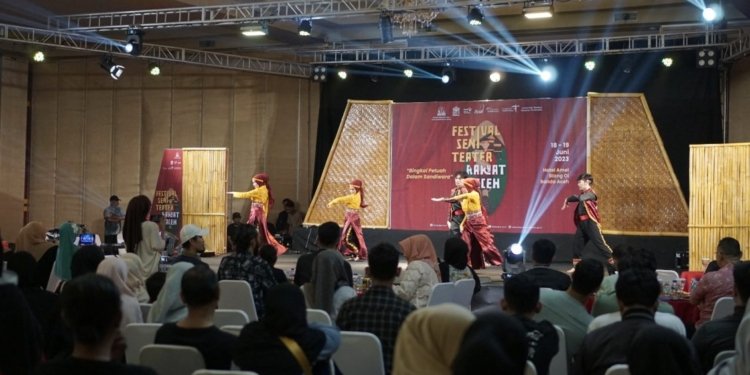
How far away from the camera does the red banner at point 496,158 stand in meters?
14.5

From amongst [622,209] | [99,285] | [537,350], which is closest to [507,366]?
[99,285]

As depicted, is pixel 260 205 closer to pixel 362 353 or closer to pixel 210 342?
pixel 362 353

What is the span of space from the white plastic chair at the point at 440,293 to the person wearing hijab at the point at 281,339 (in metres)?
2.41

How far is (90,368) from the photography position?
7.22ft

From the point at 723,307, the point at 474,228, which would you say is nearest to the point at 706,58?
the point at 474,228

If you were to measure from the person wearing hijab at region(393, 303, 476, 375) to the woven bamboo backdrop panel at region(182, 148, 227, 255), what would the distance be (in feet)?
44.6

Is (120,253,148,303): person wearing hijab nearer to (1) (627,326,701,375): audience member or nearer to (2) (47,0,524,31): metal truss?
(1) (627,326,701,375): audience member

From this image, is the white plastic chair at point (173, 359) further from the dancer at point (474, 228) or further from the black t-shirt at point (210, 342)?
the dancer at point (474, 228)

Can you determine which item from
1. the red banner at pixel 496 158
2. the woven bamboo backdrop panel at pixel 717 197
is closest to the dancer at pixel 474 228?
the red banner at pixel 496 158

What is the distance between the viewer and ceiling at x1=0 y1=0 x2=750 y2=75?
12914 millimetres

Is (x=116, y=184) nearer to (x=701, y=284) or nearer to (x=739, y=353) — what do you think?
(x=701, y=284)

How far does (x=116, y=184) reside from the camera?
1775cm

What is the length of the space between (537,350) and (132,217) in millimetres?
5072

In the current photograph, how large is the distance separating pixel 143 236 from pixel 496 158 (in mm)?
8669
